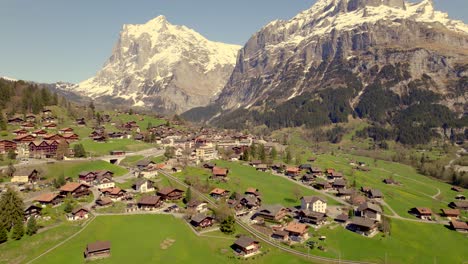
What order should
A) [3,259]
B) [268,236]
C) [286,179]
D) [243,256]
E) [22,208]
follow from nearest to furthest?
[3,259] < [243,256] < [22,208] < [268,236] < [286,179]

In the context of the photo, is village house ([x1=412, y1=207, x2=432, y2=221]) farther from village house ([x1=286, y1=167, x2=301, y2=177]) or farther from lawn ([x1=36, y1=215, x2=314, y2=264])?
lawn ([x1=36, y1=215, x2=314, y2=264])

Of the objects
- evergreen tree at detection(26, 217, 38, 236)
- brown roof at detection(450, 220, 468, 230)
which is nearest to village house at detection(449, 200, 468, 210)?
brown roof at detection(450, 220, 468, 230)

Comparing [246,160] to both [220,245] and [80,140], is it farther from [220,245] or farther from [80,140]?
[220,245]

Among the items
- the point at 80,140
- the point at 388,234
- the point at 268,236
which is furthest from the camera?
the point at 80,140

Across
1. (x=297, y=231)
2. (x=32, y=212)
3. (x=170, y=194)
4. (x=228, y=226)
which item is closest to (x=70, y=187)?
(x=32, y=212)

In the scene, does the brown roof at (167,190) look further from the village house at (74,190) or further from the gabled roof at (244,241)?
the gabled roof at (244,241)

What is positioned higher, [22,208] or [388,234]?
[22,208]

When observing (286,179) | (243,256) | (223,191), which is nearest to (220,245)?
(243,256)

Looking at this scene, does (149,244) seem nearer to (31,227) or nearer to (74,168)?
(31,227)

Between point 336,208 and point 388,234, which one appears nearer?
point 388,234
